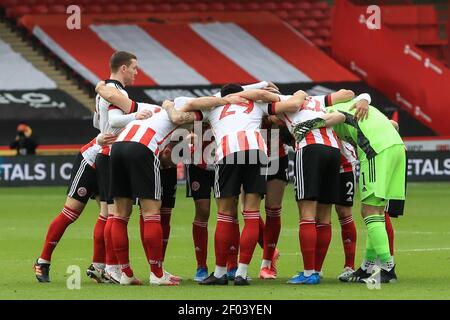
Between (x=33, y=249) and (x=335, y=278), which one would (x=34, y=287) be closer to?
(x=335, y=278)

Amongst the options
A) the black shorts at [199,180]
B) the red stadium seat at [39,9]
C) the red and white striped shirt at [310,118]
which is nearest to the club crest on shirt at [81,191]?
the black shorts at [199,180]

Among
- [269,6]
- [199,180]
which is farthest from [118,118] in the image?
[269,6]

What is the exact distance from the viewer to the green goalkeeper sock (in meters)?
11.3

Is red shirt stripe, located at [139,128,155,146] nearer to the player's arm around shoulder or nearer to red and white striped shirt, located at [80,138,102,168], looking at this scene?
the player's arm around shoulder

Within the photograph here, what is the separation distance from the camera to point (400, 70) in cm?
3834

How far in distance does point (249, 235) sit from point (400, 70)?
27.7 meters

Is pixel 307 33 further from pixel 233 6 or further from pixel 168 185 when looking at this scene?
pixel 168 185

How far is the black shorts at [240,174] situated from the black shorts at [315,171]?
0.32m

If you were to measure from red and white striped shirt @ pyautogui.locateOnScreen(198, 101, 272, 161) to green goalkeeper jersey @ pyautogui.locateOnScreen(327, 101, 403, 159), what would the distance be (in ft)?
2.30

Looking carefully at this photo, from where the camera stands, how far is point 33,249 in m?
15.5

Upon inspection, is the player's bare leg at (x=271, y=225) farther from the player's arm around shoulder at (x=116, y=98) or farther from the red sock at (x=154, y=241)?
the player's arm around shoulder at (x=116, y=98)

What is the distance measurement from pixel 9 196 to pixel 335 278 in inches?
590
